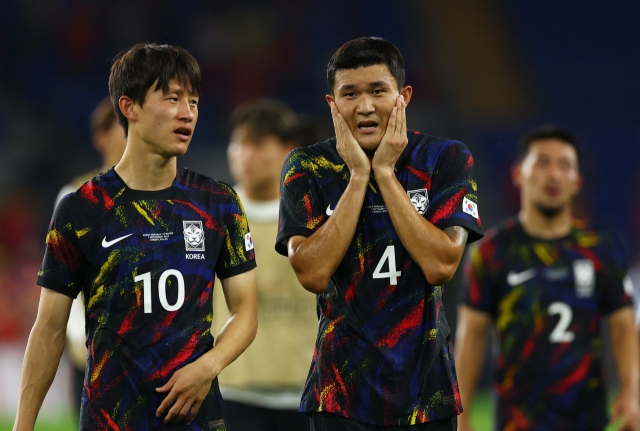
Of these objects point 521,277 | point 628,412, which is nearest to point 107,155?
point 521,277

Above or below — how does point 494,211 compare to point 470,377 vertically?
above

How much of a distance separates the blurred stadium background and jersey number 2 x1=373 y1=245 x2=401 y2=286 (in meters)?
9.12

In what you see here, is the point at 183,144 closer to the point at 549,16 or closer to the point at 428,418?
the point at 428,418

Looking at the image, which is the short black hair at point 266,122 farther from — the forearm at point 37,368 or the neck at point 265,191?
the forearm at point 37,368

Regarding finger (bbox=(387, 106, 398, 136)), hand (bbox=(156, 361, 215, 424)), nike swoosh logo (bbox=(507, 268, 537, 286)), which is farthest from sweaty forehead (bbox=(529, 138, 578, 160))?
hand (bbox=(156, 361, 215, 424))

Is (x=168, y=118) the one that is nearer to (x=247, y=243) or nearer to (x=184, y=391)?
(x=247, y=243)

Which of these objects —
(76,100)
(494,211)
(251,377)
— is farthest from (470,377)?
(76,100)

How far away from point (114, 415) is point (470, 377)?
3.00 m

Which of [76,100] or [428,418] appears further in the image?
[76,100]

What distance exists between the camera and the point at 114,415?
3.36 m

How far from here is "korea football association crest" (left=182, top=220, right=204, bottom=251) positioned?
3.48 meters

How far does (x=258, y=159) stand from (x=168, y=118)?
2.14 metres

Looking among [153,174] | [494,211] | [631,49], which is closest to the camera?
[153,174]

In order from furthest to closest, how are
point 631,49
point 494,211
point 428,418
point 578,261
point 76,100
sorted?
point 631,49 < point 76,100 < point 494,211 < point 578,261 < point 428,418
